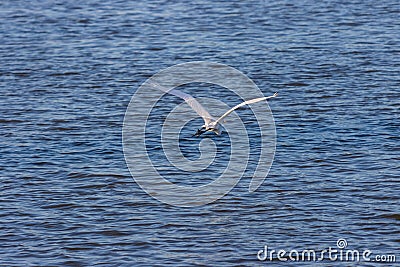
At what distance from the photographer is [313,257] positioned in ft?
36.0

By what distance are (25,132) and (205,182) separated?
3.89 meters

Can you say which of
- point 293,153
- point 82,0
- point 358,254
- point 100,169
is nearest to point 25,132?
point 100,169

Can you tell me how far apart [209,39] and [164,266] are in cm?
1250

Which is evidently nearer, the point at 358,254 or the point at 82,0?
the point at 358,254

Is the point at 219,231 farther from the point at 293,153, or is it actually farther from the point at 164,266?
the point at 293,153

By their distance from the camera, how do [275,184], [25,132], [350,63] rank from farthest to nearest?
[350,63] → [25,132] → [275,184]

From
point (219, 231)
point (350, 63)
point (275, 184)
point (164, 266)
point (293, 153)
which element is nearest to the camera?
point (164, 266)

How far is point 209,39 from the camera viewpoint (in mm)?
22719

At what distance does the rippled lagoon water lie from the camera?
1152 centimetres

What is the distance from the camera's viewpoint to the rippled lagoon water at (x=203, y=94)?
453 inches

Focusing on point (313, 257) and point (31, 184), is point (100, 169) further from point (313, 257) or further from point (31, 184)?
point (313, 257)

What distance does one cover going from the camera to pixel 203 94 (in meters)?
18.3

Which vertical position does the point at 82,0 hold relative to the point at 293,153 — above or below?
above

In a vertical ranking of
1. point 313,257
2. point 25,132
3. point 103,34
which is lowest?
point 313,257
